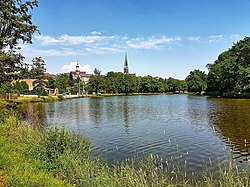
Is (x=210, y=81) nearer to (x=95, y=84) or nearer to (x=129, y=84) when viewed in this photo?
(x=129, y=84)

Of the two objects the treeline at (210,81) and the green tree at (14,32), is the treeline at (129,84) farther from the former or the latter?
the green tree at (14,32)

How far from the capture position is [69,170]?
324 inches

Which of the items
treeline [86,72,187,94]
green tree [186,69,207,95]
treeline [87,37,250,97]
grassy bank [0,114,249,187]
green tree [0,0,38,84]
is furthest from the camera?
treeline [86,72,187,94]

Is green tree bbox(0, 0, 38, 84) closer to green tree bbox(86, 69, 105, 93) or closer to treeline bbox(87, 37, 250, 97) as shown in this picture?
treeline bbox(87, 37, 250, 97)

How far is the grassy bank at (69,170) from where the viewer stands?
6691 millimetres

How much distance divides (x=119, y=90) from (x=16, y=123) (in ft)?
346

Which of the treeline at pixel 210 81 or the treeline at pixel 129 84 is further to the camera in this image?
the treeline at pixel 129 84

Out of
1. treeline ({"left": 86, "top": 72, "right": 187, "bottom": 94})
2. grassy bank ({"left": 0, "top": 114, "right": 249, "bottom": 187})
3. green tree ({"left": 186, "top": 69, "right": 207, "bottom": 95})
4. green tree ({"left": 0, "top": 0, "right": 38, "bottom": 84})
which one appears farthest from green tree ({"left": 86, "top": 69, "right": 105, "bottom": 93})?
grassy bank ({"left": 0, "top": 114, "right": 249, "bottom": 187})

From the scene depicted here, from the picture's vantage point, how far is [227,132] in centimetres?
1795

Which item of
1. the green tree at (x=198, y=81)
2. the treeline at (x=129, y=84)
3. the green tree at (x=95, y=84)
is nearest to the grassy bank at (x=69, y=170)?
the green tree at (x=198, y=81)

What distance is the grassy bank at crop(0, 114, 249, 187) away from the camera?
22.0 feet

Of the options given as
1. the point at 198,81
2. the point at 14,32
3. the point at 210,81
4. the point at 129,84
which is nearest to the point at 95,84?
the point at 129,84

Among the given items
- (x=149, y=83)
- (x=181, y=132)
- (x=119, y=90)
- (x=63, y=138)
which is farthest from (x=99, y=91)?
(x=63, y=138)

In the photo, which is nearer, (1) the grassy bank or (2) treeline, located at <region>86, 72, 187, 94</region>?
(1) the grassy bank
